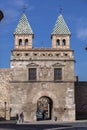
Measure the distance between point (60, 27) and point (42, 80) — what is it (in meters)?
6.58

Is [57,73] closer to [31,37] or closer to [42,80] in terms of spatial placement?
[42,80]

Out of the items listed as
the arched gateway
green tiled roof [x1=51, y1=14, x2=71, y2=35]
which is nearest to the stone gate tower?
the arched gateway

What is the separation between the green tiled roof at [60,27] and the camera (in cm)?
4641

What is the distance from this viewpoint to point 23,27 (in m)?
46.9

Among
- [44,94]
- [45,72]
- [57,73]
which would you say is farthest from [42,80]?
[57,73]

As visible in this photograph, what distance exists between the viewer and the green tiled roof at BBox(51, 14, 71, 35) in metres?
46.4

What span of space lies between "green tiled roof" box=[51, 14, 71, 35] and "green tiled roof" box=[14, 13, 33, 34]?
279cm

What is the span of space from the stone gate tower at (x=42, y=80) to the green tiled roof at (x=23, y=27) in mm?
2107

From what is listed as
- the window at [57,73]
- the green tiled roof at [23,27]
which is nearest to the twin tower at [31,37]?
the green tiled roof at [23,27]

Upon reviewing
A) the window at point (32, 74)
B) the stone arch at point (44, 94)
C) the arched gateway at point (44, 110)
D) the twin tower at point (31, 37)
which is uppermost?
the twin tower at point (31, 37)

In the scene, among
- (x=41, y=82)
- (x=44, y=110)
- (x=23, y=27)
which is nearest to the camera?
(x=41, y=82)

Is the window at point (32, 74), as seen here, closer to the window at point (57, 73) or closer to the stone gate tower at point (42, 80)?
the stone gate tower at point (42, 80)

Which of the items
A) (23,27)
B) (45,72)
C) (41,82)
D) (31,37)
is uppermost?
(23,27)

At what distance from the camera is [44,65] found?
45156 mm
